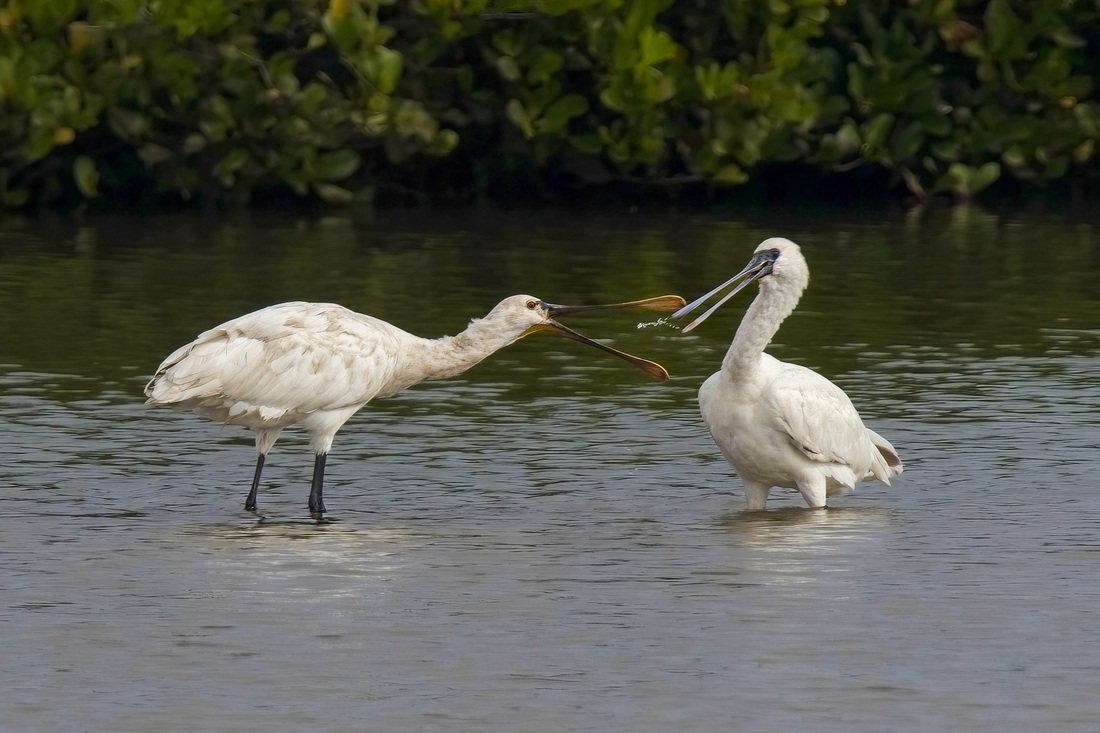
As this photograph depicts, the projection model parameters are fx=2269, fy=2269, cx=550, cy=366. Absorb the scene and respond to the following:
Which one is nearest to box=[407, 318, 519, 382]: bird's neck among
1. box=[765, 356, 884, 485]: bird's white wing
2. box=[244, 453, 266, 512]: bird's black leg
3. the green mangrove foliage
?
box=[244, 453, 266, 512]: bird's black leg

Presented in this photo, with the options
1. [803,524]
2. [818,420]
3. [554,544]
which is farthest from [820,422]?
[554,544]

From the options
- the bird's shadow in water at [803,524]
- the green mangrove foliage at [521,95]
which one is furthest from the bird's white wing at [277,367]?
the green mangrove foliage at [521,95]

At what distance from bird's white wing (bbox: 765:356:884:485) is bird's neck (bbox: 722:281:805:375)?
0.53 feet

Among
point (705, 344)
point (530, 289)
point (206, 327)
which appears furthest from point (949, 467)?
point (530, 289)

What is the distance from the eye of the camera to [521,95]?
953 inches

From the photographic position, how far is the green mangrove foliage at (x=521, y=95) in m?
22.8

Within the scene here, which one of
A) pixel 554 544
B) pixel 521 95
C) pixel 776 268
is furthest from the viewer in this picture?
pixel 521 95

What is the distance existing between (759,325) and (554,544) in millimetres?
1472

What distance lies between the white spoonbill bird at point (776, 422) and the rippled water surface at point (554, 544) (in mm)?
181

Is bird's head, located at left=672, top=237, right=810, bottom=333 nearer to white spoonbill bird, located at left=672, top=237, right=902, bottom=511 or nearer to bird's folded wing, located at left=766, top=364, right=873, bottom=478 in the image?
white spoonbill bird, located at left=672, top=237, right=902, bottom=511

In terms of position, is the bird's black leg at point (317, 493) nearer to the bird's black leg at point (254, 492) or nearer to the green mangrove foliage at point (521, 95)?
the bird's black leg at point (254, 492)

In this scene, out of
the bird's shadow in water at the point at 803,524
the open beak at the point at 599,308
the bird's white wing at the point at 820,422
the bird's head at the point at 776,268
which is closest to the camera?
the bird's shadow in water at the point at 803,524

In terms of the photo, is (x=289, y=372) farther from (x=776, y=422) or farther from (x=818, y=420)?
(x=818, y=420)

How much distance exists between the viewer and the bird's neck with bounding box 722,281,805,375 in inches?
370
